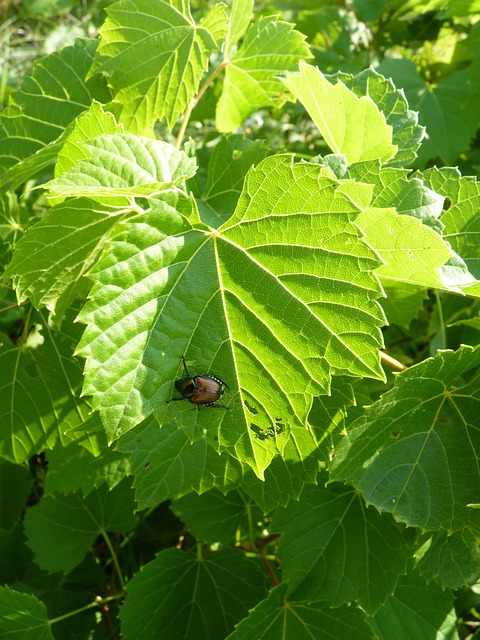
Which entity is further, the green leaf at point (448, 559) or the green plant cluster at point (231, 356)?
the green leaf at point (448, 559)

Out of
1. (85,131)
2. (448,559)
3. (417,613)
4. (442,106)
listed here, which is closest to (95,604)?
(417,613)

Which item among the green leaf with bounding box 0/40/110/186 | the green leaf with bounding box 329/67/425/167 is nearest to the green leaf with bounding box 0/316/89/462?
the green leaf with bounding box 0/40/110/186

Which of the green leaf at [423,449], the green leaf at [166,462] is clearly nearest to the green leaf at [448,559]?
the green leaf at [423,449]

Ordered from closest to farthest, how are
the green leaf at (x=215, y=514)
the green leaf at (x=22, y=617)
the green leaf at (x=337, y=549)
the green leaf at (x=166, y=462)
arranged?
the green leaf at (x=166, y=462) → the green leaf at (x=337, y=549) → the green leaf at (x=22, y=617) → the green leaf at (x=215, y=514)

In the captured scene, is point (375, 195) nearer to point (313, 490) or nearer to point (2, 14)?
point (313, 490)

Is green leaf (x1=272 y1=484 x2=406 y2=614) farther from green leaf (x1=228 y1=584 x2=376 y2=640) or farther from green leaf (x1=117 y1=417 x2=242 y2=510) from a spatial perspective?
green leaf (x1=117 y1=417 x2=242 y2=510)

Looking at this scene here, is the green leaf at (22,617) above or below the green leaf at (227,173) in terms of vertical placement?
below

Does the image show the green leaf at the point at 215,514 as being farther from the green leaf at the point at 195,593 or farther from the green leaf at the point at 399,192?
the green leaf at the point at 399,192
